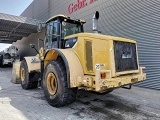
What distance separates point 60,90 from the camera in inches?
189

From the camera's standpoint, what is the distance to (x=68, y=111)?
4.77m

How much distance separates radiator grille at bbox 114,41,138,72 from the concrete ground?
1.10 meters

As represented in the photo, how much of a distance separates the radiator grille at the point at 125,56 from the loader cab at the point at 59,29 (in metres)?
1.93

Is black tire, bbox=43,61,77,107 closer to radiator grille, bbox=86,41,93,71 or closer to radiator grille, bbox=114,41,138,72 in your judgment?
radiator grille, bbox=86,41,93,71

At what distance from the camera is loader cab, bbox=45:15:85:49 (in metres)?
6.01

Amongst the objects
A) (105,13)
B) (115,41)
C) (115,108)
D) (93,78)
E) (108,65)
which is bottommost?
(115,108)

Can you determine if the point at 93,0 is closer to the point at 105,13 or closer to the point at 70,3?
the point at 105,13

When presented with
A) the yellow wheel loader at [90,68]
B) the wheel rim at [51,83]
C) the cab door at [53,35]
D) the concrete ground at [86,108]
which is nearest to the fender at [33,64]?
the cab door at [53,35]

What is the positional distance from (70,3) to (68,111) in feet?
35.5

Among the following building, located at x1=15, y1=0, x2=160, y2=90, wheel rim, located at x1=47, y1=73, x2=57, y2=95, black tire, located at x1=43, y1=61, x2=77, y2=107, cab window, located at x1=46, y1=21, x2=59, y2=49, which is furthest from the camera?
building, located at x1=15, y1=0, x2=160, y2=90

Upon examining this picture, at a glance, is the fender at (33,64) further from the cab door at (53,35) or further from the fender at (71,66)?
the fender at (71,66)

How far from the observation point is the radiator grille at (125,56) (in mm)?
4746

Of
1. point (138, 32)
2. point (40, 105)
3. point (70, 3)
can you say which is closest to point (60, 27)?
point (40, 105)

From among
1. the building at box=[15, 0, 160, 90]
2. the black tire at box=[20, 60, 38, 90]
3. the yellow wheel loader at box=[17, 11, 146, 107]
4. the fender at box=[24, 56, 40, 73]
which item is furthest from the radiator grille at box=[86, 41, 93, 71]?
the building at box=[15, 0, 160, 90]
